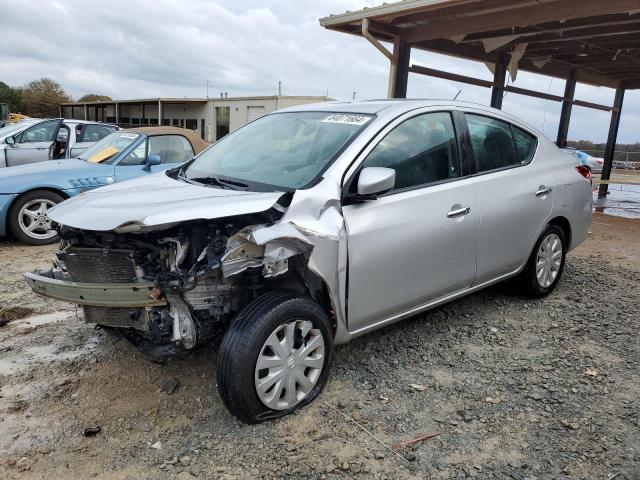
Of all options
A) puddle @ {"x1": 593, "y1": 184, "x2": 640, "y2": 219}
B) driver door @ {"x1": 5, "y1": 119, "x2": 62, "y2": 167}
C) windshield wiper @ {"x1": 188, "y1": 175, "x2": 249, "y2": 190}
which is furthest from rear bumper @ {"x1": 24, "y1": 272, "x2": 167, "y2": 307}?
puddle @ {"x1": 593, "y1": 184, "x2": 640, "y2": 219}

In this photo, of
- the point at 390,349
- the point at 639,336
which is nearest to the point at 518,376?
the point at 390,349

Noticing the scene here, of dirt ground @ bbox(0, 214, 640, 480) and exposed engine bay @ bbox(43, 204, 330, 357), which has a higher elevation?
exposed engine bay @ bbox(43, 204, 330, 357)

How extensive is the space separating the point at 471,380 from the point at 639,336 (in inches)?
68.1

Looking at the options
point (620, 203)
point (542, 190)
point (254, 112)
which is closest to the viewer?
point (542, 190)

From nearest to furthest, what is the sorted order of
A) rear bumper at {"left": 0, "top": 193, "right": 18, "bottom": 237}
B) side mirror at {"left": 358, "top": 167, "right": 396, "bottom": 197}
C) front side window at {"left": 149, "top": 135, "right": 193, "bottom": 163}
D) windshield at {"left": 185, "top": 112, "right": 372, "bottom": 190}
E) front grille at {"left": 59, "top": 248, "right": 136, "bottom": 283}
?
1. front grille at {"left": 59, "top": 248, "right": 136, "bottom": 283}
2. side mirror at {"left": 358, "top": 167, "right": 396, "bottom": 197}
3. windshield at {"left": 185, "top": 112, "right": 372, "bottom": 190}
4. rear bumper at {"left": 0, "top": 193, "right": 18, "bottom": 237}
5. front side window at {"left": 149, "top": 135, "right": 193, "bottom": 163}

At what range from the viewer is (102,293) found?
2.64m

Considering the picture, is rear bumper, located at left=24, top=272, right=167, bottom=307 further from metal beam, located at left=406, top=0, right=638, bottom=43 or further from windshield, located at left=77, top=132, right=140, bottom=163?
metal beam, located at left=406, top=0, right=638, bottom=43

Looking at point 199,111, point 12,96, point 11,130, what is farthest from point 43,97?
point 11,130

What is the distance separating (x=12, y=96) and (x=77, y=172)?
5661 cm

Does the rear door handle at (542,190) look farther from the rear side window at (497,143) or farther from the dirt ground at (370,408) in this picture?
the dirt ground at (370,408)

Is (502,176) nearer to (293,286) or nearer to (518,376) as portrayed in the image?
(518,376)

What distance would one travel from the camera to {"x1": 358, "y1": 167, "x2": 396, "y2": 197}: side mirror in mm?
2898

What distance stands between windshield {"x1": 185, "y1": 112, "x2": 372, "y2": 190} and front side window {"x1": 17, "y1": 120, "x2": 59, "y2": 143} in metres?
7.65

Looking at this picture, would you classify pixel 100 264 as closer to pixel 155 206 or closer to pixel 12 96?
pixel 155 206
